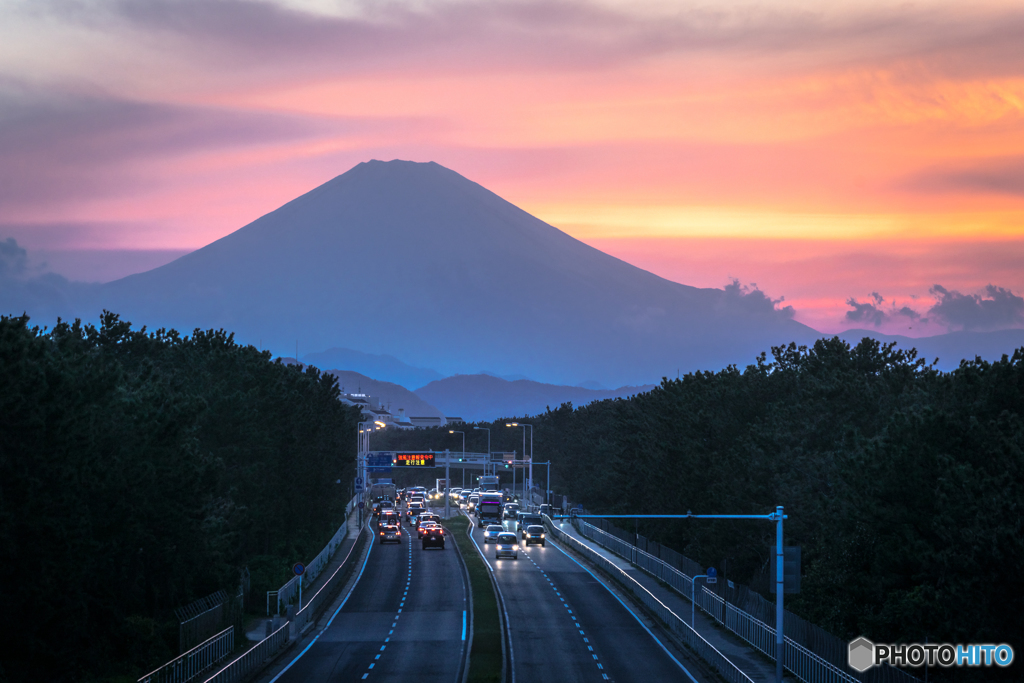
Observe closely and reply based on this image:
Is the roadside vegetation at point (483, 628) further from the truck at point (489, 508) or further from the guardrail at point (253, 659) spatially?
the truck at point (489, 508)

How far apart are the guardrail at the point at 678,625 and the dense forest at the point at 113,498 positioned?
869 inches

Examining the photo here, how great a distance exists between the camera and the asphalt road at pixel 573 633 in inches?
1874

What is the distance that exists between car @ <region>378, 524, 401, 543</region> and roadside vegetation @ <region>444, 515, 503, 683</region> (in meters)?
10.6

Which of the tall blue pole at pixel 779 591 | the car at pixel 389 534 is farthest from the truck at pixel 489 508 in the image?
the tall blue pole at pixel 779 591

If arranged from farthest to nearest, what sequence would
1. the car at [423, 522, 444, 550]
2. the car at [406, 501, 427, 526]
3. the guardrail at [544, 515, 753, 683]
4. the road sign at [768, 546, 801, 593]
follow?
the car at [406, 501, 427, 526], the car at [423, 522, 444, 550], the guardrail at [544, 515, 753, 683], the road sign at [768, 546, 801, 593]

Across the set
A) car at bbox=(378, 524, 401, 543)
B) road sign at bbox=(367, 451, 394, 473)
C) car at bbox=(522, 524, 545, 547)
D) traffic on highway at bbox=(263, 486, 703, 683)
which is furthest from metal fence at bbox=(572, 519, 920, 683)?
road sign at bbox=(367, 451, 394, 473)

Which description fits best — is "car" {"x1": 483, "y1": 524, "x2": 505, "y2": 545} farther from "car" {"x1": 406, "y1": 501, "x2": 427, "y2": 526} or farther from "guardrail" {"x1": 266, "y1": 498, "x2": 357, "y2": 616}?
"car" {"x1": 406, "y1": 501, "x2": 427, "y2": 526}

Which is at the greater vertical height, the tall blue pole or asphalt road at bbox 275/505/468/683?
the tall blue pole

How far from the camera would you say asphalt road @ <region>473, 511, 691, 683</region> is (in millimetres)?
47594

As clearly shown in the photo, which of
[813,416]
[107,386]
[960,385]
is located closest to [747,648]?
[960,385]

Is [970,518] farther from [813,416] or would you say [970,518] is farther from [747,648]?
[813,416]

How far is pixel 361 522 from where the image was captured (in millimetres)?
130625

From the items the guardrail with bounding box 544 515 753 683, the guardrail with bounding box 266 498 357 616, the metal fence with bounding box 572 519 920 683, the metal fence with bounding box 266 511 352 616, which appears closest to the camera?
the metal fence with bounding box 572 519 920 683

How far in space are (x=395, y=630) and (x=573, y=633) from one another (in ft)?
29.2
